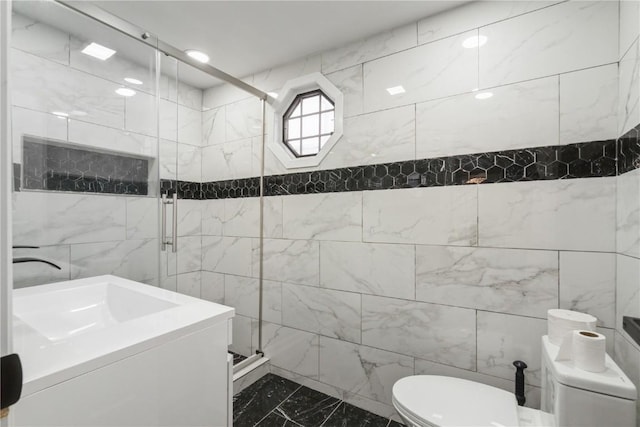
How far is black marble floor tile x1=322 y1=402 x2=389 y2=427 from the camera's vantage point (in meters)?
1.87

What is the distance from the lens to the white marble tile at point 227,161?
103 inches

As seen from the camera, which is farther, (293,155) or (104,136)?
(293,155)

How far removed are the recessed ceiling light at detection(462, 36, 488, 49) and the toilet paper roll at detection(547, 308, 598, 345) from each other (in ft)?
4.73

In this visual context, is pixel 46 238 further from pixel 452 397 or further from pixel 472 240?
pixel 472 240

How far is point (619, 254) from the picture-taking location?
1.37 meters

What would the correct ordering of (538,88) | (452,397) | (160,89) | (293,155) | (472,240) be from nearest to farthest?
(452,397) → (538,88) → (472,240) → (160,89) → (293,155)

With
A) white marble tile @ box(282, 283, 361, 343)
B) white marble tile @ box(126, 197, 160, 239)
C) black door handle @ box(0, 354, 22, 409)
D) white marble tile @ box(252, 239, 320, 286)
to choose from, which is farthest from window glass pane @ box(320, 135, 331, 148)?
black door handle @ box(0, 354, 22, 409)

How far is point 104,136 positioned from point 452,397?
215cm

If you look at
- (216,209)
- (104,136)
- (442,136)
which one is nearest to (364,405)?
Result: (442,136)

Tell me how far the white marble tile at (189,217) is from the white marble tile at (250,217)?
291 mm

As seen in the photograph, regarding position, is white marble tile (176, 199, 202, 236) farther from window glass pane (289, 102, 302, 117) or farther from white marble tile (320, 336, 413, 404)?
white marble tile (320, 336, 413, 404)

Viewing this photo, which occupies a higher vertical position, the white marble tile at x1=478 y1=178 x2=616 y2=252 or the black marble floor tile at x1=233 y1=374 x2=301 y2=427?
the white marble tile at x1=478 y1=178 x2=616 y2=252

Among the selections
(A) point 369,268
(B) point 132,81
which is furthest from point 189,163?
(A) point 369,268

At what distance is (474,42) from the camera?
1.71 meters
